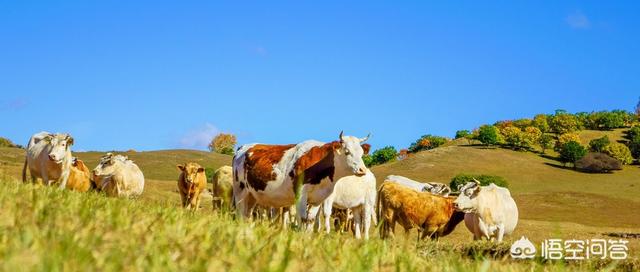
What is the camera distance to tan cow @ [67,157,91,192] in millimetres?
21833

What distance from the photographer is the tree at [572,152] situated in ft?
315

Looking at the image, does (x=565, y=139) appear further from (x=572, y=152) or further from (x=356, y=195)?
(x=356, y=195)

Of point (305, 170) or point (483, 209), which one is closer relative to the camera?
point (305, 170)

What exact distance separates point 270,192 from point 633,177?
84645mm

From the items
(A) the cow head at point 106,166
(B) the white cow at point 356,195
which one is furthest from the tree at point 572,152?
(A) the cow head at point 106,166

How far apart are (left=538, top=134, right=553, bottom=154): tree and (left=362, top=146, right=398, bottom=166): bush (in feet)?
72.7

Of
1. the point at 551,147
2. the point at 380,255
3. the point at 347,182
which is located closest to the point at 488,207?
the point at 347,182

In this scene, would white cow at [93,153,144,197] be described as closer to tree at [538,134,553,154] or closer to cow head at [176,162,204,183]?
cow head at [176,162,204,183]

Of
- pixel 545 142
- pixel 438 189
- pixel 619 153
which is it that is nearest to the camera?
pixel 438 189

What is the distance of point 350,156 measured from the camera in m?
13.5

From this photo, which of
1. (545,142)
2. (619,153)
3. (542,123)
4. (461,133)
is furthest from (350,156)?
(461,133)

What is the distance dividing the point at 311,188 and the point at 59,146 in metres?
7.19

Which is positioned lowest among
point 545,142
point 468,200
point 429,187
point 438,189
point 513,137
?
point 468,200

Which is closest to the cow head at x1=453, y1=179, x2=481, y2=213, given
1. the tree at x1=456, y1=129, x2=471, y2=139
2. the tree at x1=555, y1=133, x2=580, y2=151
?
the tree at x1=555, y1=133, x2=580, y2=151
